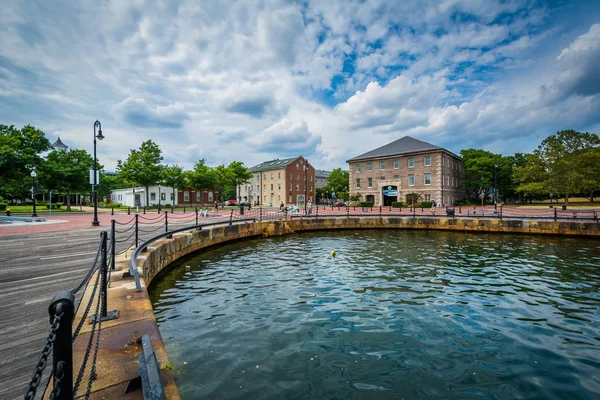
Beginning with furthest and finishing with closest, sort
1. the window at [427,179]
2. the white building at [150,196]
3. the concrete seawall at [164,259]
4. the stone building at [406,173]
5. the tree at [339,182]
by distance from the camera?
the tree at [339,182], the white building at [150,196], the window at [427,179], the stone building at [406,173], the concrete seawall at [164,259]

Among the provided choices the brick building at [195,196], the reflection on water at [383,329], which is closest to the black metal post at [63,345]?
the reflection on water at [383,329]

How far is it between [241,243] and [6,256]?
10.5m

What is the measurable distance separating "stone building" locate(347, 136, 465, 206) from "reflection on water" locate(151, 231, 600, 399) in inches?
1412

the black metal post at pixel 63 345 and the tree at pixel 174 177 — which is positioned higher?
the tree at pixel 174 177

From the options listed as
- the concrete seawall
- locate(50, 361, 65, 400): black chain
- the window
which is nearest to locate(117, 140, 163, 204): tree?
the concrete seawall

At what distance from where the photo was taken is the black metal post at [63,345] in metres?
1.56

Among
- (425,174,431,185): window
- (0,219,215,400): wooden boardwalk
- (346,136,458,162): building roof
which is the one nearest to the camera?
(0,219,215,400): wooden boardwalk

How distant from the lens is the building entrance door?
5000 centimetres

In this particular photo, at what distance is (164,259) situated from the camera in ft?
35.0

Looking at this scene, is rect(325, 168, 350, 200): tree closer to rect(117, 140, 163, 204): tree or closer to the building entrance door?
the building entrance door

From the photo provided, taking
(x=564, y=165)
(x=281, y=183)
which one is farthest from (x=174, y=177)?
(x=564, y=165)

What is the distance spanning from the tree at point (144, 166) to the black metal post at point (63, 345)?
1835 inches

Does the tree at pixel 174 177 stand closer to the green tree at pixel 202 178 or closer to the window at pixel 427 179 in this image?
the green tree at pixel 202 178

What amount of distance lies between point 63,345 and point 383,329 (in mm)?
5655
